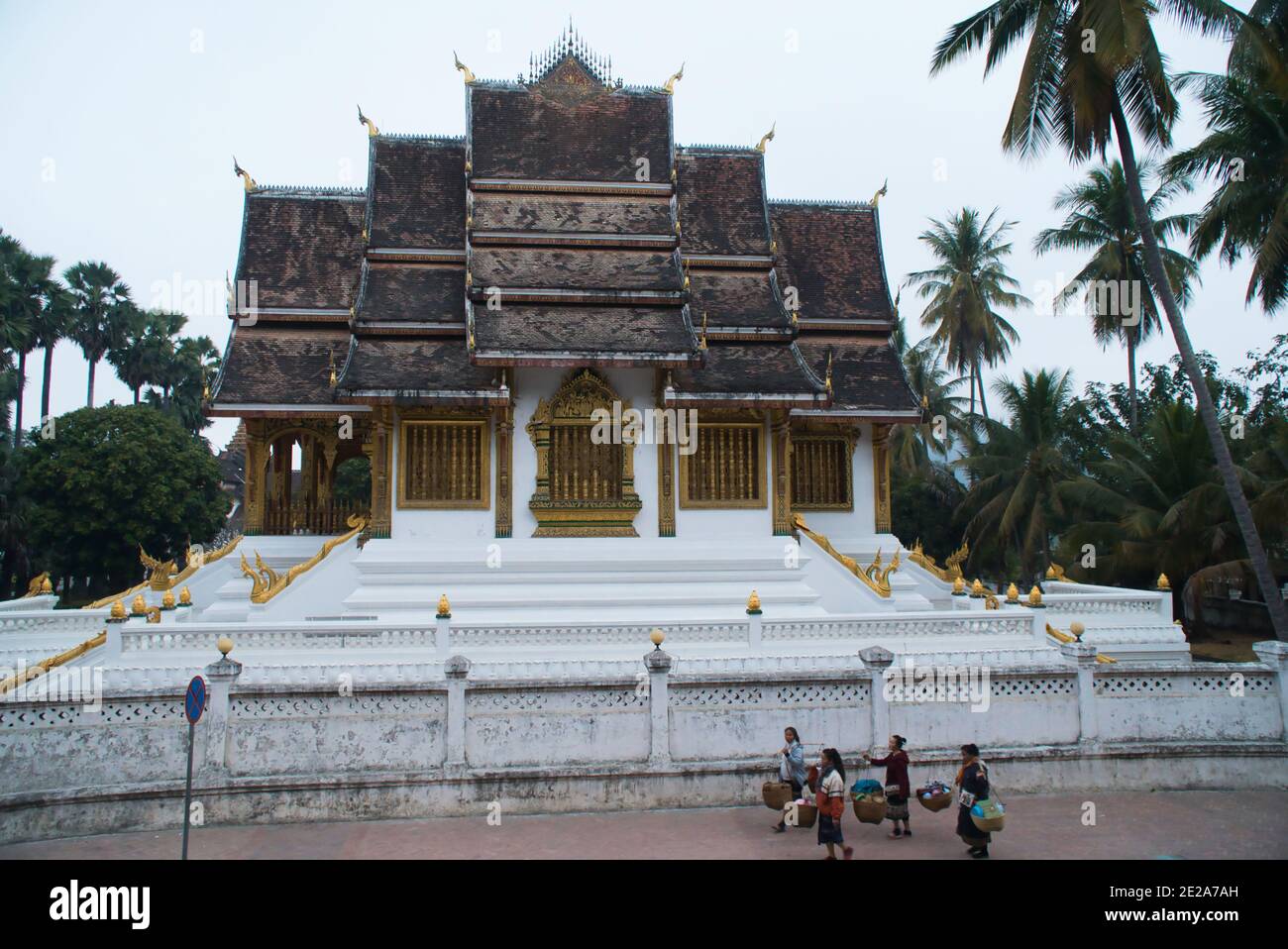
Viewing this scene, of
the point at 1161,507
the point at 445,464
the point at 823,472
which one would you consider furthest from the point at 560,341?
the point at 1161,507

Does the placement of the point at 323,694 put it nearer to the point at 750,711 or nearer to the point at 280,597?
the point at 750,711

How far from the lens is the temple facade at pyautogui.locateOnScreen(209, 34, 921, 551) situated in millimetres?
17469

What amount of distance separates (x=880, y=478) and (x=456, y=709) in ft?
43.7

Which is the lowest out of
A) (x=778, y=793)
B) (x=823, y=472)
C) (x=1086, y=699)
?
(x=778, y=793)

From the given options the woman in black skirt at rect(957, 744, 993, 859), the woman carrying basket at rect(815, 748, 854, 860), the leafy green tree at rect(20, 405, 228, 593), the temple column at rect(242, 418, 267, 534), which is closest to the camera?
the woman carrying basket at rect(815, 748, 854, 860)

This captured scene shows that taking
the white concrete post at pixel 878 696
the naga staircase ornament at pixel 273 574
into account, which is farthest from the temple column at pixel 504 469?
the white concrete post at pixel 878 696

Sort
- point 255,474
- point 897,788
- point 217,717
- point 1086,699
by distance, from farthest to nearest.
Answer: point 255,474, point 1086,699, point 217,717, point 897,788

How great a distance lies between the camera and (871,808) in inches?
395

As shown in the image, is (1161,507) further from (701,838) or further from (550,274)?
(701,838)

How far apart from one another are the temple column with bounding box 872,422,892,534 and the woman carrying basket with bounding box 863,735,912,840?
451 inches

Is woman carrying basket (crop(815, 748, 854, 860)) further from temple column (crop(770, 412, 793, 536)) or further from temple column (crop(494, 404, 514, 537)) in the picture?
temple column (crop(494, 404, 514, 537))

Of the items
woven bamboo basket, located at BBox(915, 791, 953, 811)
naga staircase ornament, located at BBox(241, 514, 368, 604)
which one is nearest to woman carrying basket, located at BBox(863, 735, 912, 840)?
woven bamboo basket, located at BBox(915, 791, 953, 811)

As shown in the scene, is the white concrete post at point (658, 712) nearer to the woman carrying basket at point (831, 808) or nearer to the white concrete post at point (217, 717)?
the woman carrying basket at point (831, 808)
